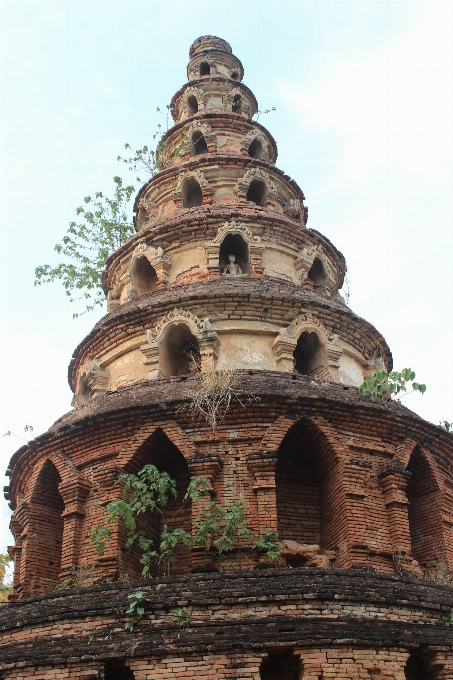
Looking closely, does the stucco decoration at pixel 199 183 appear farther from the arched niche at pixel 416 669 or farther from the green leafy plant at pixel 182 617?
the arched niche at pixel 416 669

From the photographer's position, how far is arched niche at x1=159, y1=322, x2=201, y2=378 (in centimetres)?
1359

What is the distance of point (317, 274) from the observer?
1684 cm

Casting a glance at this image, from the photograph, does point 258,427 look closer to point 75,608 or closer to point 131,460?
point 131,460

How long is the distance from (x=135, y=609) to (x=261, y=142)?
45.5 ft

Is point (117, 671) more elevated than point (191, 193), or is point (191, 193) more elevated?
point (191, 193)

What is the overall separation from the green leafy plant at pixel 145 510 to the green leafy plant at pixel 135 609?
94 centimetres

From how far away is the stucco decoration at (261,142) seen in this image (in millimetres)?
19344

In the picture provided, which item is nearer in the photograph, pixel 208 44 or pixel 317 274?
pixel 317 274

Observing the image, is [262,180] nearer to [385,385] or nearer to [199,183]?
[199,183]

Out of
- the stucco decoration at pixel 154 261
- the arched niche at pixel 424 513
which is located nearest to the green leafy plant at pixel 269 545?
the arched niche at pixel 424 513

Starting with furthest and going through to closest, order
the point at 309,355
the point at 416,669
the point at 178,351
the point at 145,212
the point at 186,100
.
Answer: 1. the point at 186,100
2. the point at 145,212
3. the point at 309,355
4. the point at 178,351
5. the point at 416,669

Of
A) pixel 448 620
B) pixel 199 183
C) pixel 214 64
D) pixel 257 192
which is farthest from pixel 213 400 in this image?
pixel 214 64

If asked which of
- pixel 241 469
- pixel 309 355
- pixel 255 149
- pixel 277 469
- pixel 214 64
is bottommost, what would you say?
pixel 241 469

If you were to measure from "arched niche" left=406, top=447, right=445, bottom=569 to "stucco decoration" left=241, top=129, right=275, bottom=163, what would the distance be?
1016 cm
